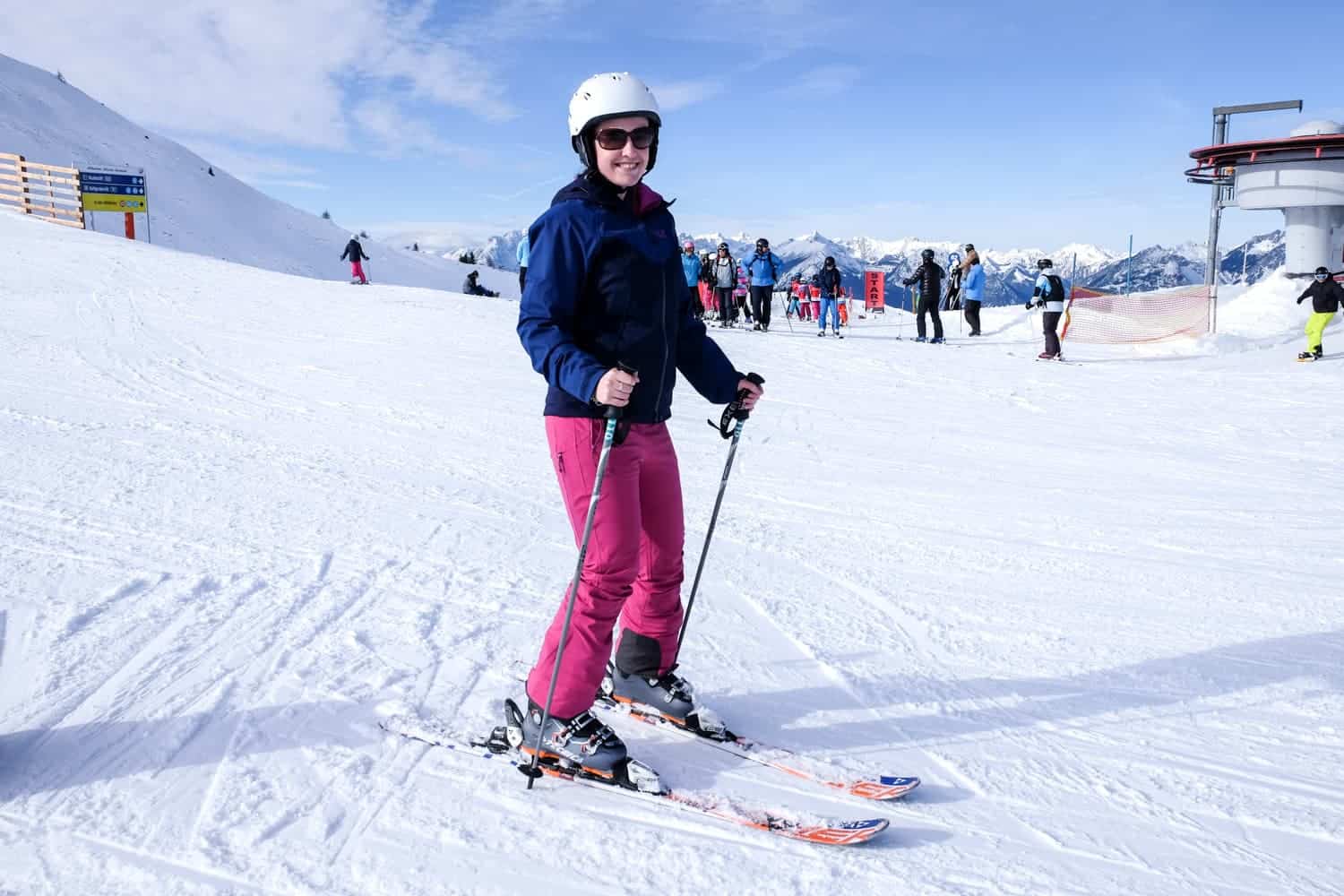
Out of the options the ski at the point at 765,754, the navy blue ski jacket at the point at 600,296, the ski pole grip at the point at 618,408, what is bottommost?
the ski at the point at 765,754

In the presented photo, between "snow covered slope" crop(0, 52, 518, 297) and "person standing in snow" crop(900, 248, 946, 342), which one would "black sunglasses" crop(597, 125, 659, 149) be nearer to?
"person standing in snow" crop(900, 248, 946, 342)

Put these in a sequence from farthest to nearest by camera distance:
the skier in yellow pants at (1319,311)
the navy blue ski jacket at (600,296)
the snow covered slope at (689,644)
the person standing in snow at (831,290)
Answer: the person standing in snow at (831,290)
the skier in yellow pants at (1319,311)
the navy blue ski jacket at (600,296)
the snow covered slope at (689,644)

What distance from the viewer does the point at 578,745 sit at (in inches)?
100

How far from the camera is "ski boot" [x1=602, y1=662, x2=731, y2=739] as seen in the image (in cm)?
285

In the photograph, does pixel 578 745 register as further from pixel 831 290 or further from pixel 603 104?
pixel 831 290

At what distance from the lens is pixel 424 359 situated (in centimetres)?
1045

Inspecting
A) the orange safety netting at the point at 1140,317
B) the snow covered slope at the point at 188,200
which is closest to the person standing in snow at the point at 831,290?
the orange safety netting at the point at 1140,317

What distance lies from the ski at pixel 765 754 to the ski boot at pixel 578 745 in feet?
1.21

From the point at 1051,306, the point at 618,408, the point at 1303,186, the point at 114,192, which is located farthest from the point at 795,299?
the point at 618,408

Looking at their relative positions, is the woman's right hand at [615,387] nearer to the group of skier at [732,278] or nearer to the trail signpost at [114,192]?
the group of skier at [732,278]

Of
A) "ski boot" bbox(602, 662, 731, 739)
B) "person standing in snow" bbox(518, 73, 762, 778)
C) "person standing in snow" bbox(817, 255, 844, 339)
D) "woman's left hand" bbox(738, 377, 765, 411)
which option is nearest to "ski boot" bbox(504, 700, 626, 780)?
"person standing in snow" bbox(518, 73, 762, 778)

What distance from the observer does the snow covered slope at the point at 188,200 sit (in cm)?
3947

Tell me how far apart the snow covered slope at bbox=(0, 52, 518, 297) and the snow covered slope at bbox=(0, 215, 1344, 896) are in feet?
110

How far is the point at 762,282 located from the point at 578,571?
594 inches
